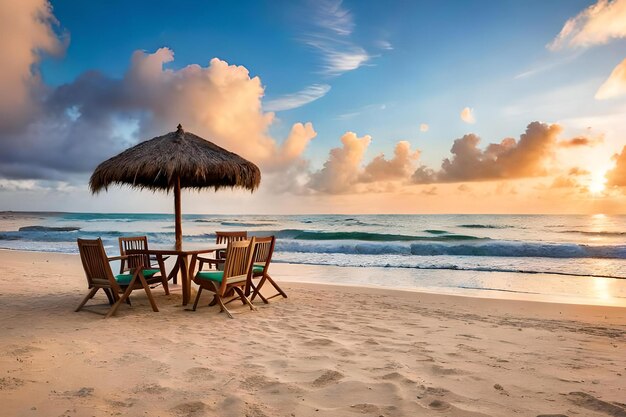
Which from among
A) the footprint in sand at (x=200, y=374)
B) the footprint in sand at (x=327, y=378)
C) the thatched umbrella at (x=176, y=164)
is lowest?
the footprint in sand at (x=200, y=374)

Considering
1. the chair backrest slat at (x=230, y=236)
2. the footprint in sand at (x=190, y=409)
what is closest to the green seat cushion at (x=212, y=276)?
the chair backrest slat at (x=230, y=236)

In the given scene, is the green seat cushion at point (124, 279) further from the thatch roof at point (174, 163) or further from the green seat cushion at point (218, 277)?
the thatch roof at point (174, 163)

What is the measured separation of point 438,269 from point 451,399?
10203 millimetres

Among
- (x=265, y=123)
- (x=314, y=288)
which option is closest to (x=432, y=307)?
(x=314, y=288)

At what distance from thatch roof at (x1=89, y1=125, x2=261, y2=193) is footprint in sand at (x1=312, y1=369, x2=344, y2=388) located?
4.24 m

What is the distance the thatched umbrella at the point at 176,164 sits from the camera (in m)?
6.39

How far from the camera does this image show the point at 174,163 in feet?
20.8

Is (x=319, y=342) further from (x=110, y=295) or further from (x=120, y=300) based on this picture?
(x=110, y=295)

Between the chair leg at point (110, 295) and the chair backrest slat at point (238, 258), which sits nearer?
the chair backrest slat at point (238, 258)

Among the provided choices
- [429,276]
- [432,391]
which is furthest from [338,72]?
[432,391]

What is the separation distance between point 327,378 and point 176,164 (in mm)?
4570

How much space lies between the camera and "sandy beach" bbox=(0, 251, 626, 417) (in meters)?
2.59

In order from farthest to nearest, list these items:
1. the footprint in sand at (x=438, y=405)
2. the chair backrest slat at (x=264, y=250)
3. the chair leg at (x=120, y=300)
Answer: the chair backrest slat at (x=264, y=250)
the chair leg at (x=120, y=300)
the footprint in sand at (x=438, y=405)

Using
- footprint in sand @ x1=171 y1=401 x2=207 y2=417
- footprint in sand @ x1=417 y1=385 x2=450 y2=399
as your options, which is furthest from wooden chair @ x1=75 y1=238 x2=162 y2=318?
footprint in sand @ x1=417 y1=385 x2=450 y2=399
